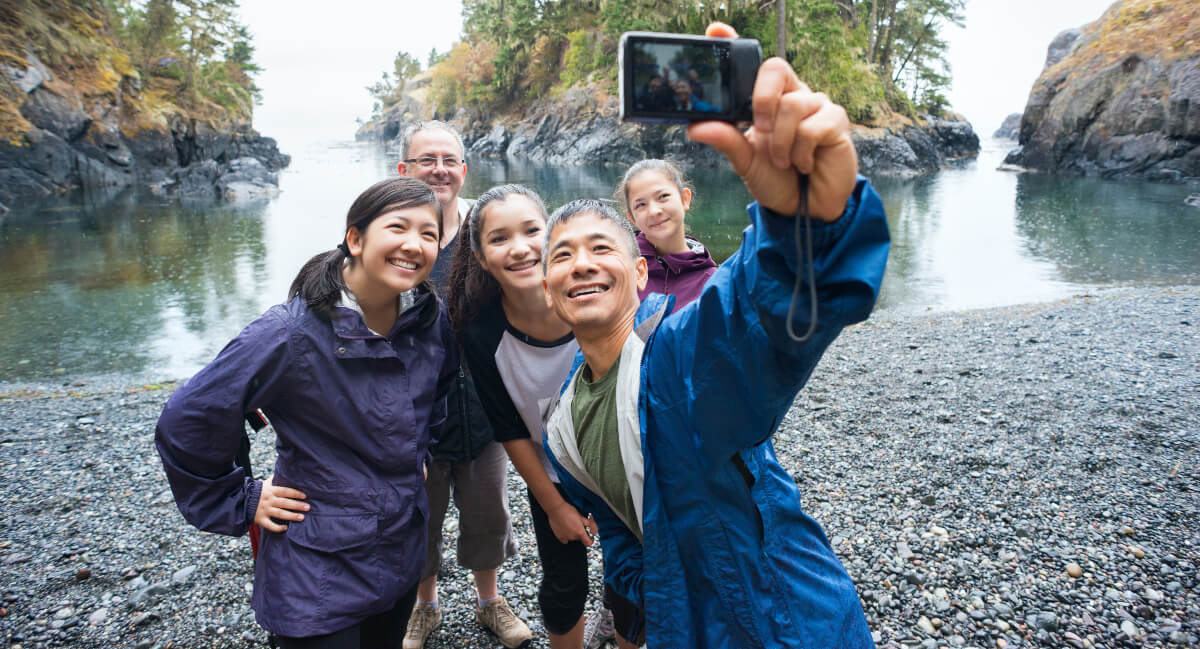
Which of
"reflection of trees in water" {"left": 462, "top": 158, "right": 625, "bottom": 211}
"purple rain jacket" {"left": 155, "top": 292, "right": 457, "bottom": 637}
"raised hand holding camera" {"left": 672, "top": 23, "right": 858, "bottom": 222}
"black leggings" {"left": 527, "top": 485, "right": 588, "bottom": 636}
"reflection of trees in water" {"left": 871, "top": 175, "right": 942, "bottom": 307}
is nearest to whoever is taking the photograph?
"raised hand holding camera" {"left": 672, "top": 23, "right": 858, "bottom": 222}

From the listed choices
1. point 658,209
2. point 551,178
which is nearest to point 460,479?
point 658,209

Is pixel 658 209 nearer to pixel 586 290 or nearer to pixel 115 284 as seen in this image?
pixel 586 290

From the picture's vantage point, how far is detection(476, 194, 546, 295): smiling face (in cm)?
248

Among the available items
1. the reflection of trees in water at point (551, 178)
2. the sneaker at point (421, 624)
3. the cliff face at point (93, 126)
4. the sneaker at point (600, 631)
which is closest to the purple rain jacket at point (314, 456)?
the sneaker at point (421, 624)

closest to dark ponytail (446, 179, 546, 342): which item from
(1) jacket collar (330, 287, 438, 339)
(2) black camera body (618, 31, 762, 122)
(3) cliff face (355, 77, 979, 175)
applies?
(1) jacket collar (330, 287, 438, 339)

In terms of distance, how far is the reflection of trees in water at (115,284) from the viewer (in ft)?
35.6

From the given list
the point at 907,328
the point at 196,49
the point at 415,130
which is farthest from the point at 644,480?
the point at 196,49

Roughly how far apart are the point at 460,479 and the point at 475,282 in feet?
3.75

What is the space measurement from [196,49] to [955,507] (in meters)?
54.9

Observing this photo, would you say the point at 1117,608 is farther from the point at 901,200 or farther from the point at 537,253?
the point at 901,200

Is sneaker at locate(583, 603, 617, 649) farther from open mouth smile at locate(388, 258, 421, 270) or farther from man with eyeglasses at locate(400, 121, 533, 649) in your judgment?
open mouth smile at locate(388, 258, 421, 270)

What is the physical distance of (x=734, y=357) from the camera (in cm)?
134

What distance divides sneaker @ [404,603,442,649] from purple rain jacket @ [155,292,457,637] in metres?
1.31

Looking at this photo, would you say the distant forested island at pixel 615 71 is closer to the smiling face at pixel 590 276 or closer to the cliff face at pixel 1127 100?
the cliff face at pixel 1127 100
